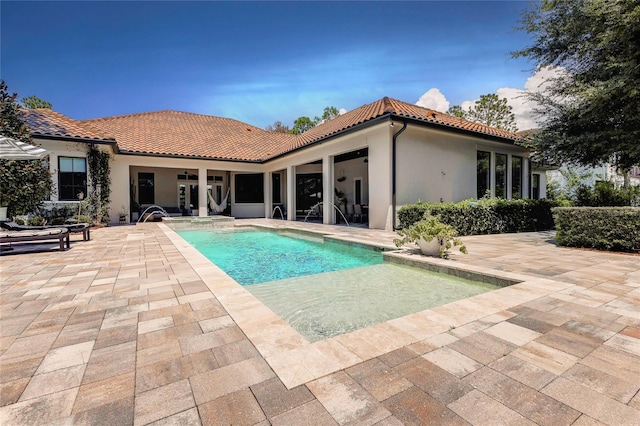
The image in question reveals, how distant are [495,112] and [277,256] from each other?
1266 inches

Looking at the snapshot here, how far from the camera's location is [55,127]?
12.2 metres

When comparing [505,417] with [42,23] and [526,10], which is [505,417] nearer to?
[526,10]

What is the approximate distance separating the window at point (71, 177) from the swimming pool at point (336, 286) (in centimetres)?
872

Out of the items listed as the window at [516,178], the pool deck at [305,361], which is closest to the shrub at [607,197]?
the window at [516,178]

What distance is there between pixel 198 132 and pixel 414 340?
2080 cm

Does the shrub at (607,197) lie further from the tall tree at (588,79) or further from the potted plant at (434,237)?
the potted plant at (434,237)

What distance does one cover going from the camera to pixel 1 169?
830 cm

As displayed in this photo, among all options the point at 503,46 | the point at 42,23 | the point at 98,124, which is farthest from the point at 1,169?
the point at 503,46

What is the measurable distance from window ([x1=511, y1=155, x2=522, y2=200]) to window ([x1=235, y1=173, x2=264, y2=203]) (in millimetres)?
13977

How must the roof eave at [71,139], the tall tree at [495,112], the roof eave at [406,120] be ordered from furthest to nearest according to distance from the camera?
the tall tree at [495,112] < the roof eave at [71,139] < the roof eave at [406,120]

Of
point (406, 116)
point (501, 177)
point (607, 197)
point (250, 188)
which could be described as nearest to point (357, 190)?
point (250, 188)

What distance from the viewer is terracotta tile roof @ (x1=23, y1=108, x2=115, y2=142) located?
38.2 ft

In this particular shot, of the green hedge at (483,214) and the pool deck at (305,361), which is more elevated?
the green hedge at (483,214)

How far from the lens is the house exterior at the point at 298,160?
10.8 metres
